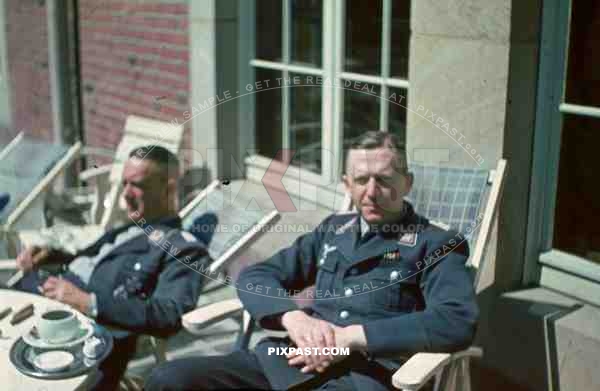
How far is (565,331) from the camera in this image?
325cm

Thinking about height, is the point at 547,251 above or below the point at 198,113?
below

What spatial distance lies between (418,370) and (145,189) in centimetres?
162

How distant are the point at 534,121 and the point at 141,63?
3.54 m

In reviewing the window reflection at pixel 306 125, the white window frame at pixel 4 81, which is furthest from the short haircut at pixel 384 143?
the white window frame at pixel 4 81

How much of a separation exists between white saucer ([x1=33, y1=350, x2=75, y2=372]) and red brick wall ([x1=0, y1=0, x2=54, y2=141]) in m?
5.21

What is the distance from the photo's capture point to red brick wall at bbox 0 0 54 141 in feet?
25.2

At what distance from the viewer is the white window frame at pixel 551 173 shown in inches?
133

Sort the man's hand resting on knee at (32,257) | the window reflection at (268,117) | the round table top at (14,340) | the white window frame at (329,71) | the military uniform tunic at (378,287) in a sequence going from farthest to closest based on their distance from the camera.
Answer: the window reflection at (268,117) < the white window frame at (329,71) < the man's hand resting on knee at (32,257) < the military uniform tunic at (378,287) < the round table top at (14,340)

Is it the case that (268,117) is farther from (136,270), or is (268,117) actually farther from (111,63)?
(136,270)

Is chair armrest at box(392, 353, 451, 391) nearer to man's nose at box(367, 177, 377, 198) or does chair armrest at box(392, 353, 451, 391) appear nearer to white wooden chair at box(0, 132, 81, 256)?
man's nose at box(367, 177, 377, 198)

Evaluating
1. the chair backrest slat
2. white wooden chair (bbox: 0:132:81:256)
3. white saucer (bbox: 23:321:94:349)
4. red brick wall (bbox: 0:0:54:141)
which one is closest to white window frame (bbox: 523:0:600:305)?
the chair backrest slat

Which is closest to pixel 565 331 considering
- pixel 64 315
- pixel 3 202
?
pixel 64 315

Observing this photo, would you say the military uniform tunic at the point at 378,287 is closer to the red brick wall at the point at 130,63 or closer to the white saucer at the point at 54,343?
the white saucer at the point at 54,343

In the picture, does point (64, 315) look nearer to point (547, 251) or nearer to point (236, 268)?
point (547, 251)
